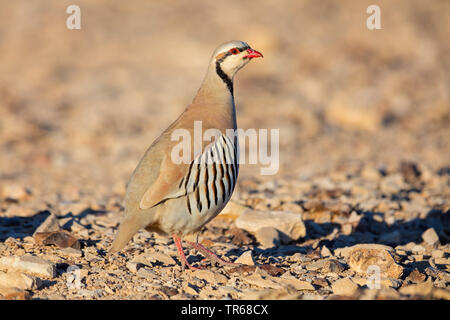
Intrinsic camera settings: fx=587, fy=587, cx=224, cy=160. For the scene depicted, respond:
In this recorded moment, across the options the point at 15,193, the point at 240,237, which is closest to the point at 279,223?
the point at 240,237

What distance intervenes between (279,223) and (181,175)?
1519 millimetres

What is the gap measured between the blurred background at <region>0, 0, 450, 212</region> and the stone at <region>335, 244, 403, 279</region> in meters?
3.48

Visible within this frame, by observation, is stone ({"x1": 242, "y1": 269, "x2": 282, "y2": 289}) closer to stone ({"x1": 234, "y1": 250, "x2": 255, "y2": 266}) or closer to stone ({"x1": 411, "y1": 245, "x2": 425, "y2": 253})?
stone ({"x1": 234, "y1": 250, "x2": 255, "y2": 266})

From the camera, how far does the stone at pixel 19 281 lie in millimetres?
4148

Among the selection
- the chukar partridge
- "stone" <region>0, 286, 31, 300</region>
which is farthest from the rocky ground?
the chukar partridge

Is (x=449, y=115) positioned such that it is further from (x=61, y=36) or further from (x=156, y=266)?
(x=61, y=36)

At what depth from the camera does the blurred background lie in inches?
400

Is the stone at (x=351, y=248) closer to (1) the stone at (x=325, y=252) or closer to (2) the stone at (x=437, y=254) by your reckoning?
(1) the stone at (x=325, y=252)

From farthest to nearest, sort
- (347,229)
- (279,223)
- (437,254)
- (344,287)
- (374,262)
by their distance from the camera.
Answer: (347,229)
(279,223)
(437,254)
(374,262)
(344,287)

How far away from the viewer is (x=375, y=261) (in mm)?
4746

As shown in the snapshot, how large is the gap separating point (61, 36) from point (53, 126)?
5.33 m

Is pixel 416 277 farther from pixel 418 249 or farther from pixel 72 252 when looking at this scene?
pixel 72 252

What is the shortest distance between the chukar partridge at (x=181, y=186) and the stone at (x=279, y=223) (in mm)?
991

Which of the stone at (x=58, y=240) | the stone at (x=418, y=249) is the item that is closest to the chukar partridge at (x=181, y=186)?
the stone at (x=58, y=240)
